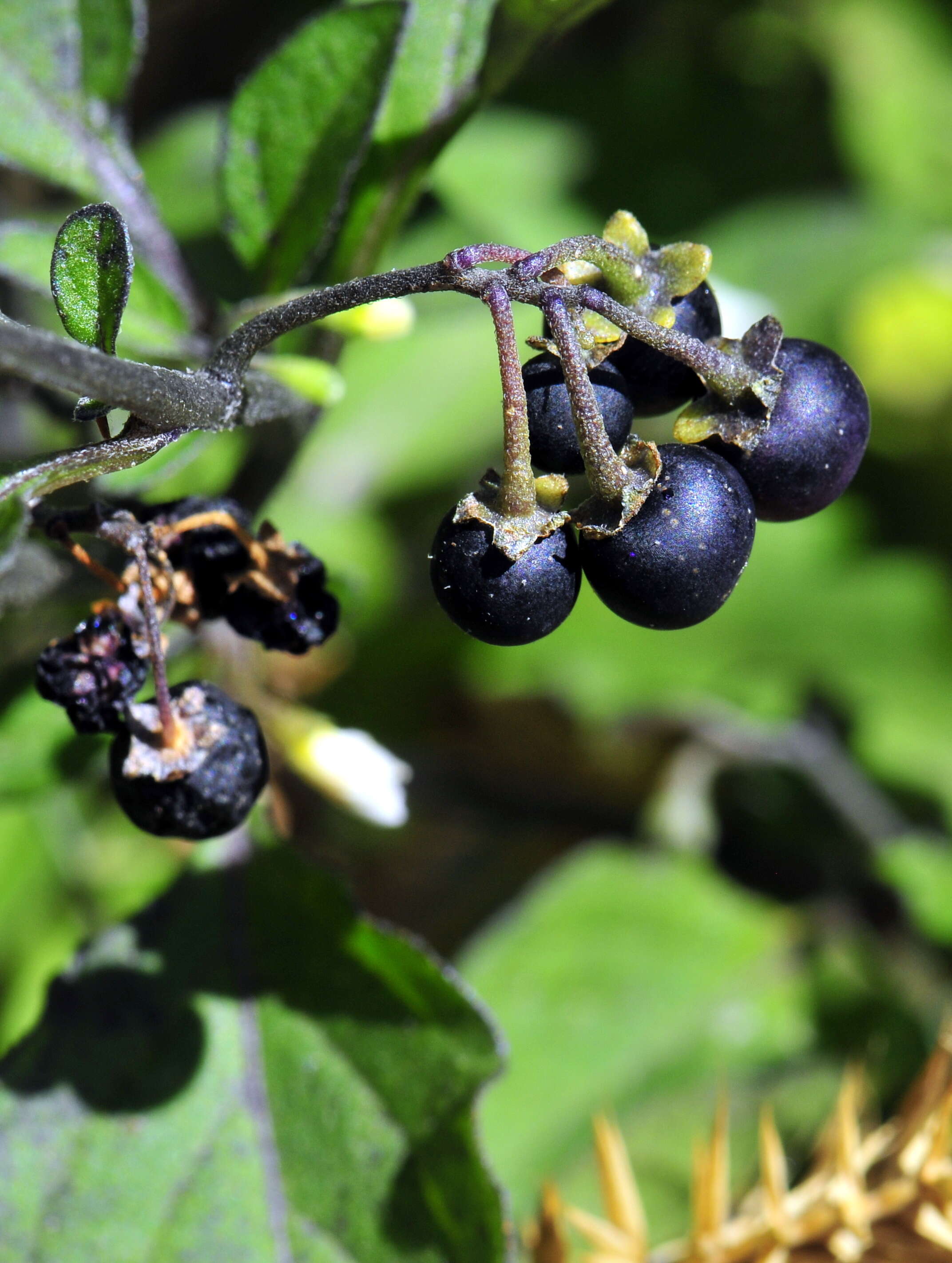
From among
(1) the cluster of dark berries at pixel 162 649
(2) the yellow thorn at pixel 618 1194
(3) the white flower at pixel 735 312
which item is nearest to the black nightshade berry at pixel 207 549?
(1) the cluster of dark berries at pixel 162 649

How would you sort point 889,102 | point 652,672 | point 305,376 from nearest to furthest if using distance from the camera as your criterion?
1. point 305,376
2. point 652,672
3. point 889,102

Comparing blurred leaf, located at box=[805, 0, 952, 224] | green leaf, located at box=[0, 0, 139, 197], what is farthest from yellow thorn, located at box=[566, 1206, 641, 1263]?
blurred leaf, located at box=[805, 0, 952, 224]

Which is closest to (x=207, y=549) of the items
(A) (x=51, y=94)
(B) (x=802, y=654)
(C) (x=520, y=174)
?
(A) (x=51, y=94)

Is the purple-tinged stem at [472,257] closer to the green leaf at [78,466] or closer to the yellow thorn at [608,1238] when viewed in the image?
the green leaf at [78,466]

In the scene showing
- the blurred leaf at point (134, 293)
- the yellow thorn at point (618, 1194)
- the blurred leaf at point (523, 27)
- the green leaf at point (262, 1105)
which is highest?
the blurred leaf at point (523, 27)

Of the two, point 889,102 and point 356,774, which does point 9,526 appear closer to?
point 356,774

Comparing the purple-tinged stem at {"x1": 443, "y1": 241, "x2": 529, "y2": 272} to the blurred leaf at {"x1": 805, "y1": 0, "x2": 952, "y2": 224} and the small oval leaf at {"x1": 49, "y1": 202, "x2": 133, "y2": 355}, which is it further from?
the blurred leaf at {"x1": 805, "y1": 0, "x2": 952, "y2": 224}

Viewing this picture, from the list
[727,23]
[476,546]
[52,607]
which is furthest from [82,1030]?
[727,23]
